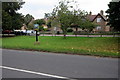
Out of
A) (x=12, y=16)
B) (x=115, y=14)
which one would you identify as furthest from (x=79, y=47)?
(x=12, y=16)

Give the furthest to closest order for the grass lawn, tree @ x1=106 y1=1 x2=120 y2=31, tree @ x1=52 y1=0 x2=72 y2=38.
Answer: tree @ x1=52 y1=0 x2=72 y2=38, tree @ x1=106 y1=1 x2=120 y2=31, the grass lawn

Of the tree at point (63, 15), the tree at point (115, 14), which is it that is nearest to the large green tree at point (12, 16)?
the tree at point (63, 15)

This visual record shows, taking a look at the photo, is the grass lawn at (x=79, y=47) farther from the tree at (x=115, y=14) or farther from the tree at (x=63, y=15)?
the tree at (x=63, y=15)

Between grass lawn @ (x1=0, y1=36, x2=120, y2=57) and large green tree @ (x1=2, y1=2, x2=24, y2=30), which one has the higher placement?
large green tree @ (x1=2, y1=2, x2=24, y2=30)

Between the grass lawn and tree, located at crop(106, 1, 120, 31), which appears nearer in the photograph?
the grass lawn

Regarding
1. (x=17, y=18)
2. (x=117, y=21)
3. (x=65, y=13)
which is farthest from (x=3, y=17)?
(x=117, y=21)

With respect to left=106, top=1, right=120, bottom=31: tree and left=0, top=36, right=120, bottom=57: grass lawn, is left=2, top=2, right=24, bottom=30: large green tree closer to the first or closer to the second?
left=0, top=36, right=120, bottom=57: grass lawn

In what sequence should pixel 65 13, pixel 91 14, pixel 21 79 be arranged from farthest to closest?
pixel 91 14 < pixel 65 13 < pixel 21 79

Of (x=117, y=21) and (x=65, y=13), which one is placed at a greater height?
(x=65, y=13)

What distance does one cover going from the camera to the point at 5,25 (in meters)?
38.3

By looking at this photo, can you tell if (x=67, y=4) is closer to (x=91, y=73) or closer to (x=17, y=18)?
(x=17, y=18)

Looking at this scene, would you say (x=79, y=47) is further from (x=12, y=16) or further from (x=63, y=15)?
(x=12, y=16)

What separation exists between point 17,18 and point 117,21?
96.6ft

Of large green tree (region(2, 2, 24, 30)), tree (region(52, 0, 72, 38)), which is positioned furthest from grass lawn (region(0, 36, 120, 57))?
large green tree (region(2, 2, 24, 30))
